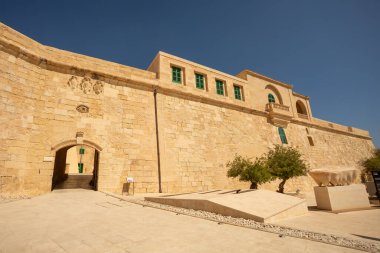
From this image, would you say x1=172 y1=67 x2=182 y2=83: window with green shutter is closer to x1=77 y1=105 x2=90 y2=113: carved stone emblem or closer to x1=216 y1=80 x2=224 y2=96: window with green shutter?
x1=216 y1=80 x2=224 y2=96: window with green shutter

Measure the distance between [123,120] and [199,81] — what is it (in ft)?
20.2

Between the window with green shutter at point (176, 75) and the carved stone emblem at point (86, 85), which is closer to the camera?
the carved stone emblem at point (86, 85)

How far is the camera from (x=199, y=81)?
1416 cm

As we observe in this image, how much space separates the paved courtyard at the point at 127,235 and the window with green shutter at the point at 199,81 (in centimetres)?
1022

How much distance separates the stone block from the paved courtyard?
192 inches

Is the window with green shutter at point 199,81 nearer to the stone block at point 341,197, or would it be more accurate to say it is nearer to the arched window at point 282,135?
the arched window at point 282,135

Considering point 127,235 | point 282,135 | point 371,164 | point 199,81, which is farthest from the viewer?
point 371,164

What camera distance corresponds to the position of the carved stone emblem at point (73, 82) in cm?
966

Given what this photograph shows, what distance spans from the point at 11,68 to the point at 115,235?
8.80 meters

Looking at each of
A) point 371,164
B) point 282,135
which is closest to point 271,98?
point 282,135

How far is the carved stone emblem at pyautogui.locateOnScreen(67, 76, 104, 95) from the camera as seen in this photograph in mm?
9742

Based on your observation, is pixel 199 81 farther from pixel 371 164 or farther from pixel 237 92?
pixel 371 164

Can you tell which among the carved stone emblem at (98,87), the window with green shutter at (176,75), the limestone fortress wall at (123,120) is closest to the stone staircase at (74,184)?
the limestone fortress wall at (123,120)

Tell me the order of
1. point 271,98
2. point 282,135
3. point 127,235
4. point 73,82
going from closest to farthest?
point 127,235 < point 73,82 < point 282,135 < point 271,98
